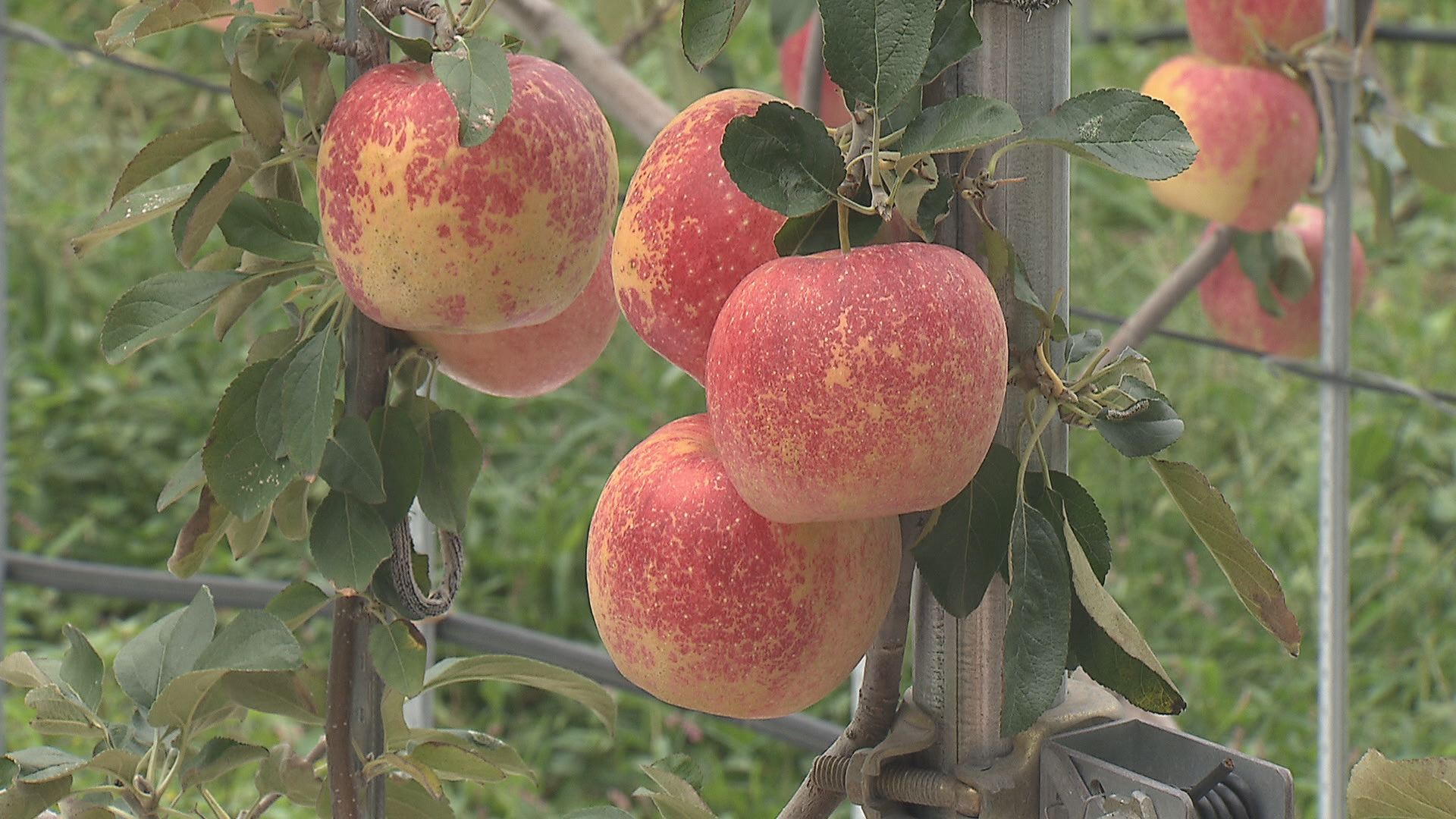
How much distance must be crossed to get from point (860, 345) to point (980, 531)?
0.29 feet

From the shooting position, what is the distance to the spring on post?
1.36 ft

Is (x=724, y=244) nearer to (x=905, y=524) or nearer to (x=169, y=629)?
(x=905, y=524)

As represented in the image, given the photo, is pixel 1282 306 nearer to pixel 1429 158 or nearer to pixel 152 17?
pixel 1429 158

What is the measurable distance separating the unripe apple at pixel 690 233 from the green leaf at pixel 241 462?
0.15 m

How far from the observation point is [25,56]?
9.46ft

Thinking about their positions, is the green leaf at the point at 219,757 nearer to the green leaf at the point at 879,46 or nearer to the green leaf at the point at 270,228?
the green leaf at the point at 270,228

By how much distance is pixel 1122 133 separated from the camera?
1.31ft

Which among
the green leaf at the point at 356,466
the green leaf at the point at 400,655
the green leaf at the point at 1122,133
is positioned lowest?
the green leaf at the point at 400,655

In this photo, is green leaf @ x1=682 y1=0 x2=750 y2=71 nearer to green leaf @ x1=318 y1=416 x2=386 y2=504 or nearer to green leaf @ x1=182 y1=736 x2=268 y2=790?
green leaf @ x1=318 y1=416 x2=386 y2=504

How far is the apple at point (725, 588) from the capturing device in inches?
17.4

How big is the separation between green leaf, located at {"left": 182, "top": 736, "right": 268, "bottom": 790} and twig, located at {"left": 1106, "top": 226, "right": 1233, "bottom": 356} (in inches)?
23.2

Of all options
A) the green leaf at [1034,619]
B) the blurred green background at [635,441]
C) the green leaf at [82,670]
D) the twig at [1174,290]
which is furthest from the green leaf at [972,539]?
the blurred green background at [635,441]

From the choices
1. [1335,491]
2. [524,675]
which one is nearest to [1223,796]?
[524,675]

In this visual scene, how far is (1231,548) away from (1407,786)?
8cm
